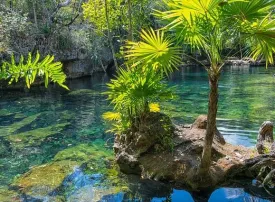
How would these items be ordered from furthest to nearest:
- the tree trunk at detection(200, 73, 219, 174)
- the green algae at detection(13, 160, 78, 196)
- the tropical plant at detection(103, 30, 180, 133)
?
the tropical plant at detection(103, 30, 180, 133)
the green algae at detection(13, 160, 78, 196)
the tree trunk at detection(200, 73, 219, 174)

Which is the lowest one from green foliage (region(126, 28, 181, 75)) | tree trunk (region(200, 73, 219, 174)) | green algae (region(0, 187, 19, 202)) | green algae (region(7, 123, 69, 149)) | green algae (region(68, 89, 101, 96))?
green algae (region(0, 187, 19, 202))

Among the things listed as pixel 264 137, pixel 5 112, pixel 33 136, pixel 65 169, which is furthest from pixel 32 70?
pixel 5 112

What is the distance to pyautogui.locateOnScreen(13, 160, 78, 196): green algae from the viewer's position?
6836 mm

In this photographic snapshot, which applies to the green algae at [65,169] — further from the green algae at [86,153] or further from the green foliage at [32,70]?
the green foliage at [32,70]

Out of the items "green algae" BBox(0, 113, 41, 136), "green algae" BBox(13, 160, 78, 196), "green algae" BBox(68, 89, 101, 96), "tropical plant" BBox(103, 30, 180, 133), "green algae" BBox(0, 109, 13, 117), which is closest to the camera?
"green algae" BBox(13, 160, 78, 196)

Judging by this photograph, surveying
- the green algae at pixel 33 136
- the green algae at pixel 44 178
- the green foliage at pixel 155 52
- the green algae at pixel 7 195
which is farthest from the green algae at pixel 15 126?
the green foliage at pixel 155 52

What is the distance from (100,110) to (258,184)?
38.2 ft

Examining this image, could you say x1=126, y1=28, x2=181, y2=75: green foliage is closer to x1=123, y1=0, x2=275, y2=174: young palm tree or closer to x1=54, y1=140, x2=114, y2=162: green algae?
x1=123, y1=0, x2=275, y2=174: young palm tree

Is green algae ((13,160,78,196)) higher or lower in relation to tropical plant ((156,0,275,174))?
lower

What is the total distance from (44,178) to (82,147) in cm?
275

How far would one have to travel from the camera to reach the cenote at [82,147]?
6.46m

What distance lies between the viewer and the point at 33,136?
11922mm

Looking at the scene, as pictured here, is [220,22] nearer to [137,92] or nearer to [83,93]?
[137,92]

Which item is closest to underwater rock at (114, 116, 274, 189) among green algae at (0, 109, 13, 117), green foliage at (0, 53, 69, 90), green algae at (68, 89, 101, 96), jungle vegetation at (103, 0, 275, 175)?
jungle vegetation at (103, 0, 275, 175)
